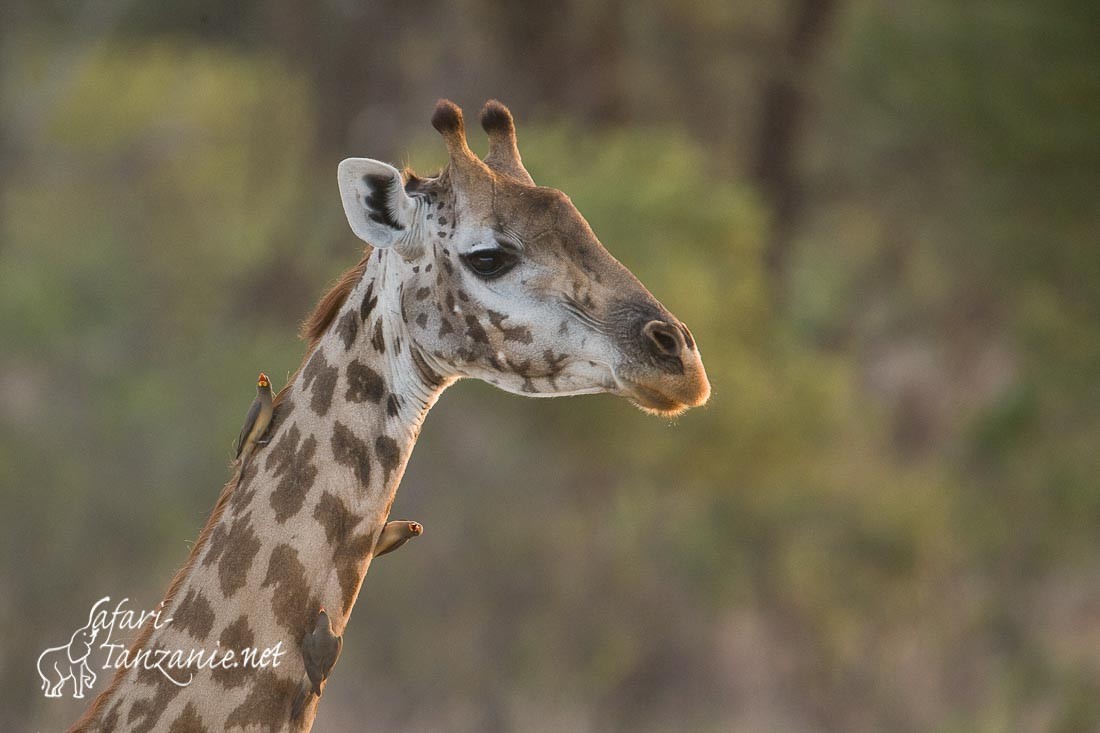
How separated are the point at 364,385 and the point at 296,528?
47cm

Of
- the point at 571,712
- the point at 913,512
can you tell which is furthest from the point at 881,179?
the point at 571,712

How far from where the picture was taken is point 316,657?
4195 millimetres

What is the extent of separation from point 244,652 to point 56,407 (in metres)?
15.1

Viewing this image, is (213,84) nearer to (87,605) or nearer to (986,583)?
(87,605)

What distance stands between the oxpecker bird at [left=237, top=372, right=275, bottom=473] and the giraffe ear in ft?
1.77

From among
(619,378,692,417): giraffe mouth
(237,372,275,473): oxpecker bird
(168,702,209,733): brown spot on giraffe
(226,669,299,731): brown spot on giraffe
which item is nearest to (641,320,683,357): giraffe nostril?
(619,378,692,417): giraffe mouth

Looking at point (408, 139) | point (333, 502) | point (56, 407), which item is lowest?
point (333, 502)

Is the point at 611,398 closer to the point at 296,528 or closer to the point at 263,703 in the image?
the point at 296,528

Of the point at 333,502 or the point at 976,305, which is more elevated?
the point at 976,305

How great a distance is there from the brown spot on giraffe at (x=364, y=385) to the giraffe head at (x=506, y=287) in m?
0.14

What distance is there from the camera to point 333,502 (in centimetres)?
431

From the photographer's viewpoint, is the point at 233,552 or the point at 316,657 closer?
the point at 316,657

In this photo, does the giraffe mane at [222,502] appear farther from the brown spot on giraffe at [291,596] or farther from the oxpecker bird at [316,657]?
the oxpecker bird at [316,657]

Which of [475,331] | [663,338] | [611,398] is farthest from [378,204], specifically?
[611,398]
